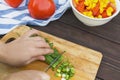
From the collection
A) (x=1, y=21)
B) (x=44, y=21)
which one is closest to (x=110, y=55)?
(x=44, y=21)

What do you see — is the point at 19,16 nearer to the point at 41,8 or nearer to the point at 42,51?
the point at 41,8

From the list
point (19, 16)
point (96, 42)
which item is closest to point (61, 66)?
point (96, 42)

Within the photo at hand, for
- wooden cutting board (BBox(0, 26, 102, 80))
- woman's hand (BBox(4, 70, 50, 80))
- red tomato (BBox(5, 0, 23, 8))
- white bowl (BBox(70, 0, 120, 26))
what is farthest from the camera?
red tomato (BBox(5, 0, 23, 8))

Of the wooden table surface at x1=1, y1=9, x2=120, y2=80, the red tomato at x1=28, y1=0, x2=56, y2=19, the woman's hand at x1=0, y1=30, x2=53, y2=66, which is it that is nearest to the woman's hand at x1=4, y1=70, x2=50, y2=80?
the woman's hand at x1=0, y1=30, x2=53, y2=66

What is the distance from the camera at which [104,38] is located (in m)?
1.07

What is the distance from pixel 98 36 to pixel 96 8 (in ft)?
0.36

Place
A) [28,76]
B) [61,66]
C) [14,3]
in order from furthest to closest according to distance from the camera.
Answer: [14,3] < [61,66] < [28,76]

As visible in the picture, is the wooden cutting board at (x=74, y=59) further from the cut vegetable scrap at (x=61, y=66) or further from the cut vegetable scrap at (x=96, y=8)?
the cut vegetable scrap at (x=96, y=8)

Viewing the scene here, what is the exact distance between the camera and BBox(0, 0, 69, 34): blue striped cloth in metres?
1.09

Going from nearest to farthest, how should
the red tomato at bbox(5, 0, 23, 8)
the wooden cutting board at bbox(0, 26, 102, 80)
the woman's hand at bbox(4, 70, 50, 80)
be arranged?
the woman's hand at bbox(4, 70, 50, 80) → the wooden cutting board at bbox(0, 26, 102, 80) → the red tomato at bbox(5, 0, 23, 8)

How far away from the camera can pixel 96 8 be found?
104 cm

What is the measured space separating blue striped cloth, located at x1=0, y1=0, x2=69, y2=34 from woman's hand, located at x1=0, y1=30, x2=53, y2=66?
0.51 ft

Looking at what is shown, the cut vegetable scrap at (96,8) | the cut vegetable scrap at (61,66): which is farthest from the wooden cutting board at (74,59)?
the cut vegetable scrap at (96,8)

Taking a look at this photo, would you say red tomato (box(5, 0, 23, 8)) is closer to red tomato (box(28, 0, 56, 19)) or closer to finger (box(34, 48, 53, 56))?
red tomato (box(28, 0, 56, 19))
